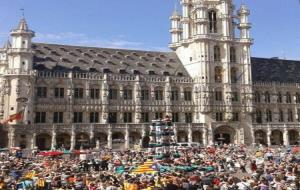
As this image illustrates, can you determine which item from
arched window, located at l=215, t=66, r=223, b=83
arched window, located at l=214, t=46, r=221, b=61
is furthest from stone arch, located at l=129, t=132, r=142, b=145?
arched window, located at l=214, t=46, r=221, b=61

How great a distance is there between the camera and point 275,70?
95688 millimetres

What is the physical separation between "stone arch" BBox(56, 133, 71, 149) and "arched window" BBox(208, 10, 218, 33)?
1457 inches

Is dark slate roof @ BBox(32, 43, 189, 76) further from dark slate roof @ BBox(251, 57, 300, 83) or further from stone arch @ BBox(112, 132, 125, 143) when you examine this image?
dark slate roof @ BBox(251, 57, 300, 83)

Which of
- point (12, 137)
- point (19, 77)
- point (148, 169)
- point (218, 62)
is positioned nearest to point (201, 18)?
point (218, 62)

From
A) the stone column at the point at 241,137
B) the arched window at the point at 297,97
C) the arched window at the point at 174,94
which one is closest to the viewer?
the arched window at the point at 174,94

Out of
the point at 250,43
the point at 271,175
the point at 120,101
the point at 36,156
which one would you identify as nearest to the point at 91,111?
the point at 120,101

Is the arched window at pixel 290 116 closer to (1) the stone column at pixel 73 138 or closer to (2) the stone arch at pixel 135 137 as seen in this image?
(2) the stone arch at pixel 135 137

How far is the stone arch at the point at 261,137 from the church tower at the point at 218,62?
9.40 feet

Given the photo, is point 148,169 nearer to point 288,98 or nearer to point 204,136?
point 204,136

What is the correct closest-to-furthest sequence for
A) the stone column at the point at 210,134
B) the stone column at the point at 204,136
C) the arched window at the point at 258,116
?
the stone column at the point at 204,136 < the stone column at the point at 210,134 < the arched window at the point at 258,116

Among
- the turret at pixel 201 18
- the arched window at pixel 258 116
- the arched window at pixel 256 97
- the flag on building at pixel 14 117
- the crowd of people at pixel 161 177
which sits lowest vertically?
the crowd of people at pixel 161 177

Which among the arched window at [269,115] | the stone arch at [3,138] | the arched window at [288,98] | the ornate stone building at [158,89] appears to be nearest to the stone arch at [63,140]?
the ornate stone building at [158,89]

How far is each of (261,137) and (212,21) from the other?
26141 millimetres

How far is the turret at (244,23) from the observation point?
88.2m
